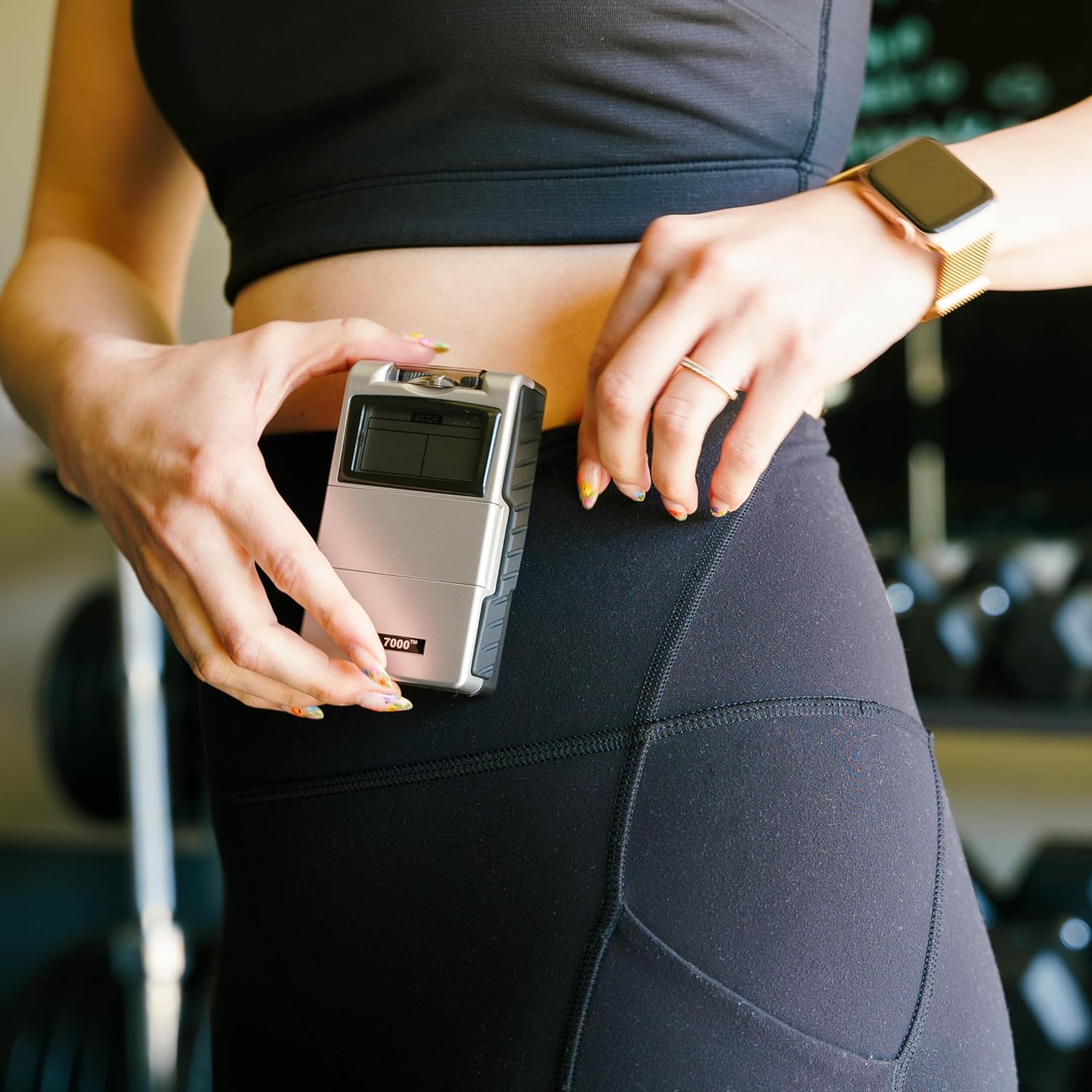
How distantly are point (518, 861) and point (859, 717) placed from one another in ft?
0.61

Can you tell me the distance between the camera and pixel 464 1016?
0.56m

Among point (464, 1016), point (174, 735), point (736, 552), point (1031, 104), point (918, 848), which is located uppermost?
point (1031, 104)

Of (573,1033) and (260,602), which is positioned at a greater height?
(260,602)

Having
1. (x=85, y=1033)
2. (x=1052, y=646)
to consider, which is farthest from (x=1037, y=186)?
(x=85, y=1033)

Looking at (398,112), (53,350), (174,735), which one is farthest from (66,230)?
(174,735)

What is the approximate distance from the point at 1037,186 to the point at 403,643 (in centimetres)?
39

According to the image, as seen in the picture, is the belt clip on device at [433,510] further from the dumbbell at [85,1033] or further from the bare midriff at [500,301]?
the dumbbell at [85,1033]

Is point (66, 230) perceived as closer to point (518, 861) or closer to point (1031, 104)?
point (518, 861)

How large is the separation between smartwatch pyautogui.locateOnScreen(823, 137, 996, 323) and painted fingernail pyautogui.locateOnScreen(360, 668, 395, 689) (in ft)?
1.06

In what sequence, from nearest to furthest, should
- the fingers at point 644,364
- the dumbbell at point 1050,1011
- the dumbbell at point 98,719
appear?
the fingers at point 644,364
the dumbbell at point 1050,1011
the dumbbell at point 98,719

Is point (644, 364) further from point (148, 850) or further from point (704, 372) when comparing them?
point (148, 850)

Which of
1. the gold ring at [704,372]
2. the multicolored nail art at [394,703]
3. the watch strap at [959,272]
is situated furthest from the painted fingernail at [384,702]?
the watch strap at [959,272]

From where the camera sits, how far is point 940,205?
1.62 ft

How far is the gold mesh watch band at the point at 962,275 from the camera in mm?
507
